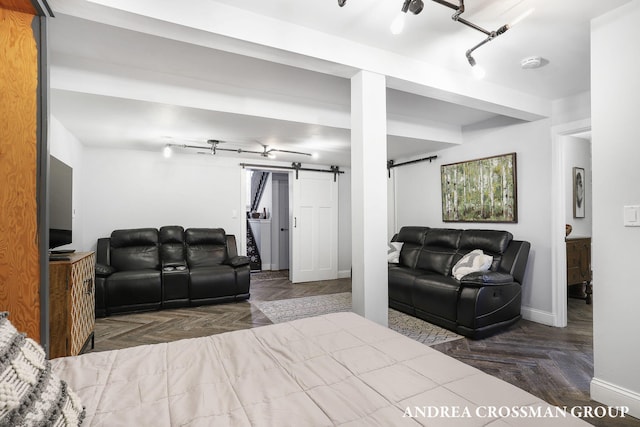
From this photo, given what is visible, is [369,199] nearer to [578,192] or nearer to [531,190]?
[531,190]

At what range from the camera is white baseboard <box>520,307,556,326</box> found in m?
3.43

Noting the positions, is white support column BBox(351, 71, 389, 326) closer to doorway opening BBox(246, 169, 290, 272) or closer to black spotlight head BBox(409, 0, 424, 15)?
black spotlight head BBox(409, 0, 424, 15)

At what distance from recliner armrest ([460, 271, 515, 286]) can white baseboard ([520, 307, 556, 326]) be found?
0.75m

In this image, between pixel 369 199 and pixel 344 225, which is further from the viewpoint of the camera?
pixel 344 225

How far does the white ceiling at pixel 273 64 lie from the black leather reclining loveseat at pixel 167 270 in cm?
148

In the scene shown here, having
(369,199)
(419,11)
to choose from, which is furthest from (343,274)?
(419,11)

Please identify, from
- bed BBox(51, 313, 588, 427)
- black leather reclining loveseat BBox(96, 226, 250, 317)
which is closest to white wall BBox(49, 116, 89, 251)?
black leather reclining loveseat BBox(96, 226, 250, 317)

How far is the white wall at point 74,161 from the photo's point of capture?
3.30 metres

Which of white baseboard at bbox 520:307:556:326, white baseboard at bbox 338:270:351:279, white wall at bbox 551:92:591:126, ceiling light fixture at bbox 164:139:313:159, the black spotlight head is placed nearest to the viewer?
the black spotlight head

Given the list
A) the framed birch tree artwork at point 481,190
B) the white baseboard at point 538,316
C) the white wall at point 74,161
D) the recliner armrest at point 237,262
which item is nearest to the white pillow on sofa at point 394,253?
the framed birch tree artwork at point 481,190

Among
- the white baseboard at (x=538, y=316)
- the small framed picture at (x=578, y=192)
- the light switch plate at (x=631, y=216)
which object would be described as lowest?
the white baseboard at (x=538, y=316)

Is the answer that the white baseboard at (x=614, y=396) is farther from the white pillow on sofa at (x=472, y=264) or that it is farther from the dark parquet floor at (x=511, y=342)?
the white pillow on sofa at (x=472, y=264)

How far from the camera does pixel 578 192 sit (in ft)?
15.1

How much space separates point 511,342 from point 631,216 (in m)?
1.66
